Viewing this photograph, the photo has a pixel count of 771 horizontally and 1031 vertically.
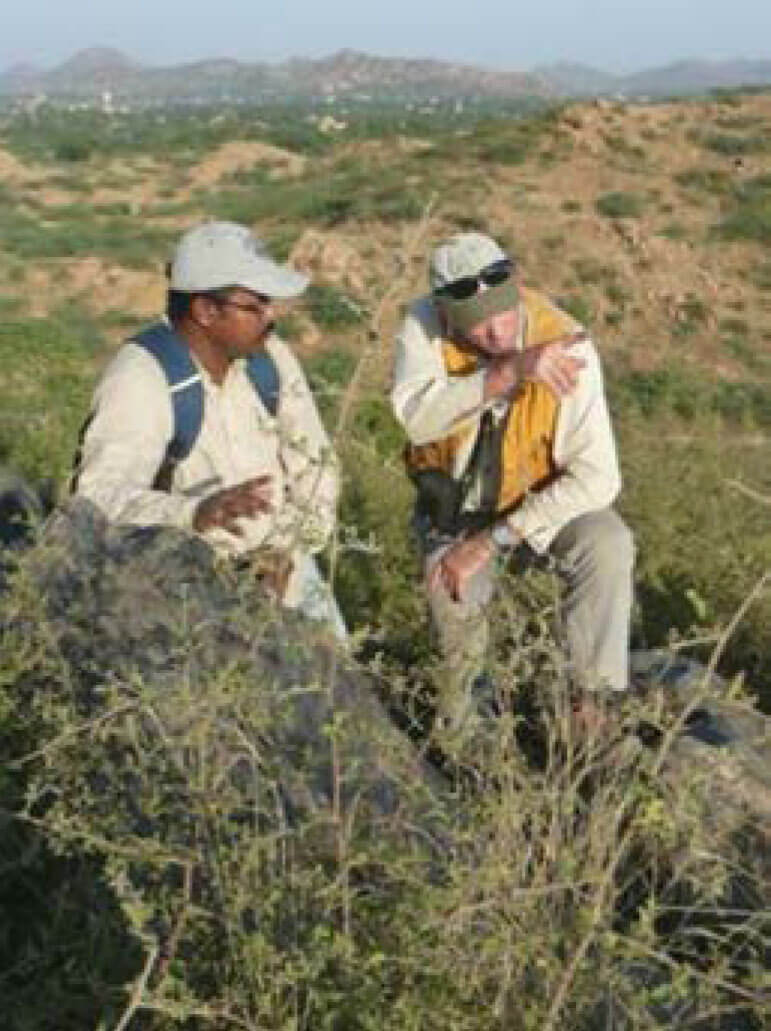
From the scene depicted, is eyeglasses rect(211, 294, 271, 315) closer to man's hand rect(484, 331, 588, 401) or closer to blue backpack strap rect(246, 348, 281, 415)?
blue backpack strap rect(246, 348, 281, 415)

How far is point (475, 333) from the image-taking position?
3912 millimetres

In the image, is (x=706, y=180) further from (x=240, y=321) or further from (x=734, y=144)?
(x=240, y=321)

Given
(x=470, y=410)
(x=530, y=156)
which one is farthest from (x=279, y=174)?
(x=470, y=410)

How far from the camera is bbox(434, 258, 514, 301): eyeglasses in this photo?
3.83m

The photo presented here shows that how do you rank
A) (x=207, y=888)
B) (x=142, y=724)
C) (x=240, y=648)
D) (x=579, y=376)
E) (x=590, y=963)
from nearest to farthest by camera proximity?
(x=590, y=963), (x=207, y=888), (x=142, y=724), (x=240, y=648), (x=579, y=376)

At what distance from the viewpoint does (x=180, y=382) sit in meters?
3.78

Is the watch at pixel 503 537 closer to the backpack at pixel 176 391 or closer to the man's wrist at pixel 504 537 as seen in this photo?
the man's wrist at pixel 504 537

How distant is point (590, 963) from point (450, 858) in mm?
371

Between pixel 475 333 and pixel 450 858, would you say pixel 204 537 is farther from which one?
pixel 450 858

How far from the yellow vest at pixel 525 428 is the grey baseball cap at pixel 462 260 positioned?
0.18m

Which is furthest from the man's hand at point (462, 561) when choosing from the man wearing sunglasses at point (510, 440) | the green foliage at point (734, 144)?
the green foliage at point (734, 144)

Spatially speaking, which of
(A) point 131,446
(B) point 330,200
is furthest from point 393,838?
(B) point 330,200

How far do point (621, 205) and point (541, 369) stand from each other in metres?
20.9

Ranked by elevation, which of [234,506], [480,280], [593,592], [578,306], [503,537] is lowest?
[578,306]
